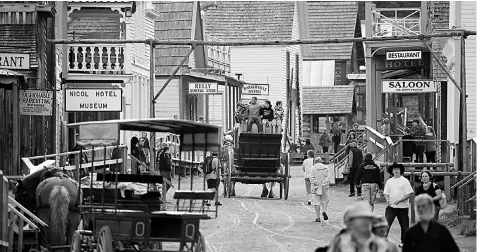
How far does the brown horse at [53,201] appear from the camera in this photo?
20.2 metres

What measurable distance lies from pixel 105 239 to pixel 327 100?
198 ft

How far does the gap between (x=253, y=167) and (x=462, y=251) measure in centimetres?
1349

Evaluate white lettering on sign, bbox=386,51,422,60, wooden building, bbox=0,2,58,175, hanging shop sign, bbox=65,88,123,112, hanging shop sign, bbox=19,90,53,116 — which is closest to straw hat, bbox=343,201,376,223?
wooden building, bbox=0,2,58,175

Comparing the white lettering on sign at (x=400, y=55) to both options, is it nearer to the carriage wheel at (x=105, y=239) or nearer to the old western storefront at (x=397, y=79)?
the old western storefront at (x=397, y=79)

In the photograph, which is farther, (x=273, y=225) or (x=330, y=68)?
(x=330, y=68)

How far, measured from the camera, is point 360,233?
11.1 m

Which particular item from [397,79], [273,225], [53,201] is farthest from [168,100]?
[53,201]

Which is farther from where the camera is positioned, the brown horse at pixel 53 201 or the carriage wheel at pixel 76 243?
the brown horse at pixel 53 201

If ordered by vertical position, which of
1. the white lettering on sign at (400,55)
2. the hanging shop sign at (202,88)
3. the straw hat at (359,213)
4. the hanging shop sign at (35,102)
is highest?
the white lettering on sign at (400,55)

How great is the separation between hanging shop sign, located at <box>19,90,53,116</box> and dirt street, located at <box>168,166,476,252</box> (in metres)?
4.34

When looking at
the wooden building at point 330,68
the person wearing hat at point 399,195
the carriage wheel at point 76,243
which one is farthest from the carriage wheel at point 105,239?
the wooden building at point 330,68

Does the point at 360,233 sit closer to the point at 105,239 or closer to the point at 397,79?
the point at 105,239

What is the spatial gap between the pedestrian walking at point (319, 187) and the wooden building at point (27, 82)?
6093mm

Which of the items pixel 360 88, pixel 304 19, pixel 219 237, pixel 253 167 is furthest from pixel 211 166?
pixel 360 88
